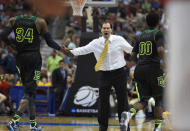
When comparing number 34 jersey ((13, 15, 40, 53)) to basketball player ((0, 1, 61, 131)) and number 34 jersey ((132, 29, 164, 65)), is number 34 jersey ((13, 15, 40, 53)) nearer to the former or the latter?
basketball player ((0, 1, 61, 131))

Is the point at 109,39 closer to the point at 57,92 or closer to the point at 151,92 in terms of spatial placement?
the point at 151,92

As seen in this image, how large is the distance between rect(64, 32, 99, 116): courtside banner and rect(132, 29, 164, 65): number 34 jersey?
4530mm

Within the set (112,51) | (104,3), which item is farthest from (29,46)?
(104,3)

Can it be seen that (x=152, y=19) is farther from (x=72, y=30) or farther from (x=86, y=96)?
(x=72, y=30)

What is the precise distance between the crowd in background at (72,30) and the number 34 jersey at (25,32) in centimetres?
176

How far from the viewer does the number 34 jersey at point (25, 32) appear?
633 cm

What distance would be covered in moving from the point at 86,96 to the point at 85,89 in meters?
0.21

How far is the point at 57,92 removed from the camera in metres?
11.3

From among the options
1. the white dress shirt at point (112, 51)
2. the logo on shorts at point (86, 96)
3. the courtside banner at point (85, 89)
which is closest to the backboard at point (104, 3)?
the courtside banner at point (85, 89)

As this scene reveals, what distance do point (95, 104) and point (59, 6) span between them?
934 cm

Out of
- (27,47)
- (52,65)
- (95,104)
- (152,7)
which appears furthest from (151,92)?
(152,7)

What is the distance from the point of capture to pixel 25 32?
20.8 ft

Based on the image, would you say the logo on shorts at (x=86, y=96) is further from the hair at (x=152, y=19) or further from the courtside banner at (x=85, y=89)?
the hair at (x=152, y=19)

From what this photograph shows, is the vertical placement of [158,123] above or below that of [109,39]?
below
